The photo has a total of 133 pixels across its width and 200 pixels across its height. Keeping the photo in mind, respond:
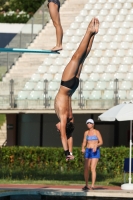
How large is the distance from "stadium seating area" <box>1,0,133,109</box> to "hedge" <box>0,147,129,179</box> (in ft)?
7.01

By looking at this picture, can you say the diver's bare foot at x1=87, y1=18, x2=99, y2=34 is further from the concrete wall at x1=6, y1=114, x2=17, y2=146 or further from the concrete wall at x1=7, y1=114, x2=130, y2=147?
the concrete wall at x1=6, y1=114, x2=17, y2=146

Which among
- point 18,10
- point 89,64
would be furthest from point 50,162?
point 18,10

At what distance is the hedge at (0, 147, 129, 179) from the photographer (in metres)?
23.5

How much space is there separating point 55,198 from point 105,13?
18.6 m

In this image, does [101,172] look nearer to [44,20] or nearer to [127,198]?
[127,198]

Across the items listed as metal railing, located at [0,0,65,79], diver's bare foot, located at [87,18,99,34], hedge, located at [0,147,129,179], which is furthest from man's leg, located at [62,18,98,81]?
metal railing, located at [0,0,65,79]

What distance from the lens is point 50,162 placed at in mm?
24422

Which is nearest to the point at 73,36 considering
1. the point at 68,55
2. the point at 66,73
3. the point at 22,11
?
the point at 68,55

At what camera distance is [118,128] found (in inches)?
1156

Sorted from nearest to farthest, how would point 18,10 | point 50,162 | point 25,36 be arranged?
1. point 50,162
2. point 25,36
3. point 18,10

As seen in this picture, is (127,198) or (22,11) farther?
(22,11)

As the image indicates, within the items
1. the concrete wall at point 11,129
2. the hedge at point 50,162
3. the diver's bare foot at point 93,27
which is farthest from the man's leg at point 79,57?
the concrete wall at point 11,129

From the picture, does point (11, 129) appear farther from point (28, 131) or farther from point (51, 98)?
point (51, 98)

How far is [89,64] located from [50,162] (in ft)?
24.3
